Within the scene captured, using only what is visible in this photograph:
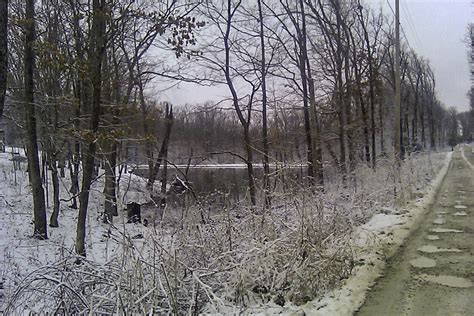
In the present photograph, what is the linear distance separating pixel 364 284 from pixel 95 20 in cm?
782

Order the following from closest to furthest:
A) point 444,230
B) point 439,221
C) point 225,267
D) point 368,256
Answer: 1. point 225,267
2. point 368,256
3. point 444,230
4. point 439,221

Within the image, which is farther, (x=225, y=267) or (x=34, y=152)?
(x=34, y=152)

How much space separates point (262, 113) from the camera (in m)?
19.8

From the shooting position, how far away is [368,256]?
705cm

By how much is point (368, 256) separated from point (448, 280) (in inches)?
54.9

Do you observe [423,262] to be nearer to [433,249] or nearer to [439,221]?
[433,249]

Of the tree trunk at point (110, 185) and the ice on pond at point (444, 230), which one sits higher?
the tree trunk at point (110, 185)

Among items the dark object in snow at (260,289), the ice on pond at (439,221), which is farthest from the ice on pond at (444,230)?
the dark object in snow at (260,289)

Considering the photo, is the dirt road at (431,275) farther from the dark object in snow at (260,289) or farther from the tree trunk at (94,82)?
the tree trunk at (94,82)

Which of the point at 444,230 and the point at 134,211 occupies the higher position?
the point at 444,230

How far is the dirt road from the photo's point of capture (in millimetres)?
4965

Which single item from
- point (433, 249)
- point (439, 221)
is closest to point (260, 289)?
point (433, 249)

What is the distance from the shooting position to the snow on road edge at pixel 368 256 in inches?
198

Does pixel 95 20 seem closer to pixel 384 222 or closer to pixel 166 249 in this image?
pixel 166 249
